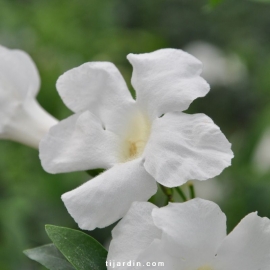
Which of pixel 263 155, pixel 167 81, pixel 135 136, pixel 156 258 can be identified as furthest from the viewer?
pixel 263 155

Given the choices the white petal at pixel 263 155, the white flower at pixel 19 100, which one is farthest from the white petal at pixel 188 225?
the white petal at pixel 263 155

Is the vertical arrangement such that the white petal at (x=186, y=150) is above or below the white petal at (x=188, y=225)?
above

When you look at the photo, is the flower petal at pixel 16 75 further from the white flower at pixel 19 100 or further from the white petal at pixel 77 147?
the white petal at pixel 77 147

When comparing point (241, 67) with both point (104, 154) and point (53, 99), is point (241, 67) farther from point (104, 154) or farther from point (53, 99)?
point (104, 154)

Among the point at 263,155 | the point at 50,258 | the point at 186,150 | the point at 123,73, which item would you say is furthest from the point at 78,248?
the point at 263,155

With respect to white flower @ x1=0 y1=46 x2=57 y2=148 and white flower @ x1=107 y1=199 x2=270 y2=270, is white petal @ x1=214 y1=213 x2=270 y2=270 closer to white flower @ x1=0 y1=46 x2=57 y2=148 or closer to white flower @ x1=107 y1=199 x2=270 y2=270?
white flower @ x1=107 y1=199 x2=270 y2=270

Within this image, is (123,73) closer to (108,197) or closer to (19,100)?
(19,100)

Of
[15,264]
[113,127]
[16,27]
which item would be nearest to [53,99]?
[16,27]
